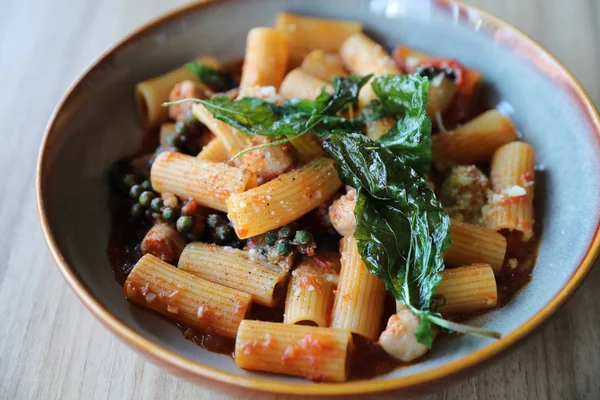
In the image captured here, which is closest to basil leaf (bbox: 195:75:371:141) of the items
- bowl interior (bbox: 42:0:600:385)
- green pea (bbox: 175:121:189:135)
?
green pea (bbox: 175:121:189:135)

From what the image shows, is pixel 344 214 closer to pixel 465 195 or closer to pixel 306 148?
pixel 306 148

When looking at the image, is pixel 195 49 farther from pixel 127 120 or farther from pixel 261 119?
pixel 261 119

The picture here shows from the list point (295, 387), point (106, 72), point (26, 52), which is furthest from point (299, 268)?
point (26, 52)

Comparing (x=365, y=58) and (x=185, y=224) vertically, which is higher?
(x=365, y=58)

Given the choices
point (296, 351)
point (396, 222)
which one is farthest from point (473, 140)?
point (296, 351)

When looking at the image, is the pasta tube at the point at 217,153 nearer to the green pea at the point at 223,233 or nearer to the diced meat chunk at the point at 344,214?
the green pea at the point at 223,233

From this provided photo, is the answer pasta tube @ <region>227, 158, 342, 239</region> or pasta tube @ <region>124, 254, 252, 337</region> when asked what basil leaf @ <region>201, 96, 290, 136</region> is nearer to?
pasta tube @ <region>227, 158, 342, 239</region>
